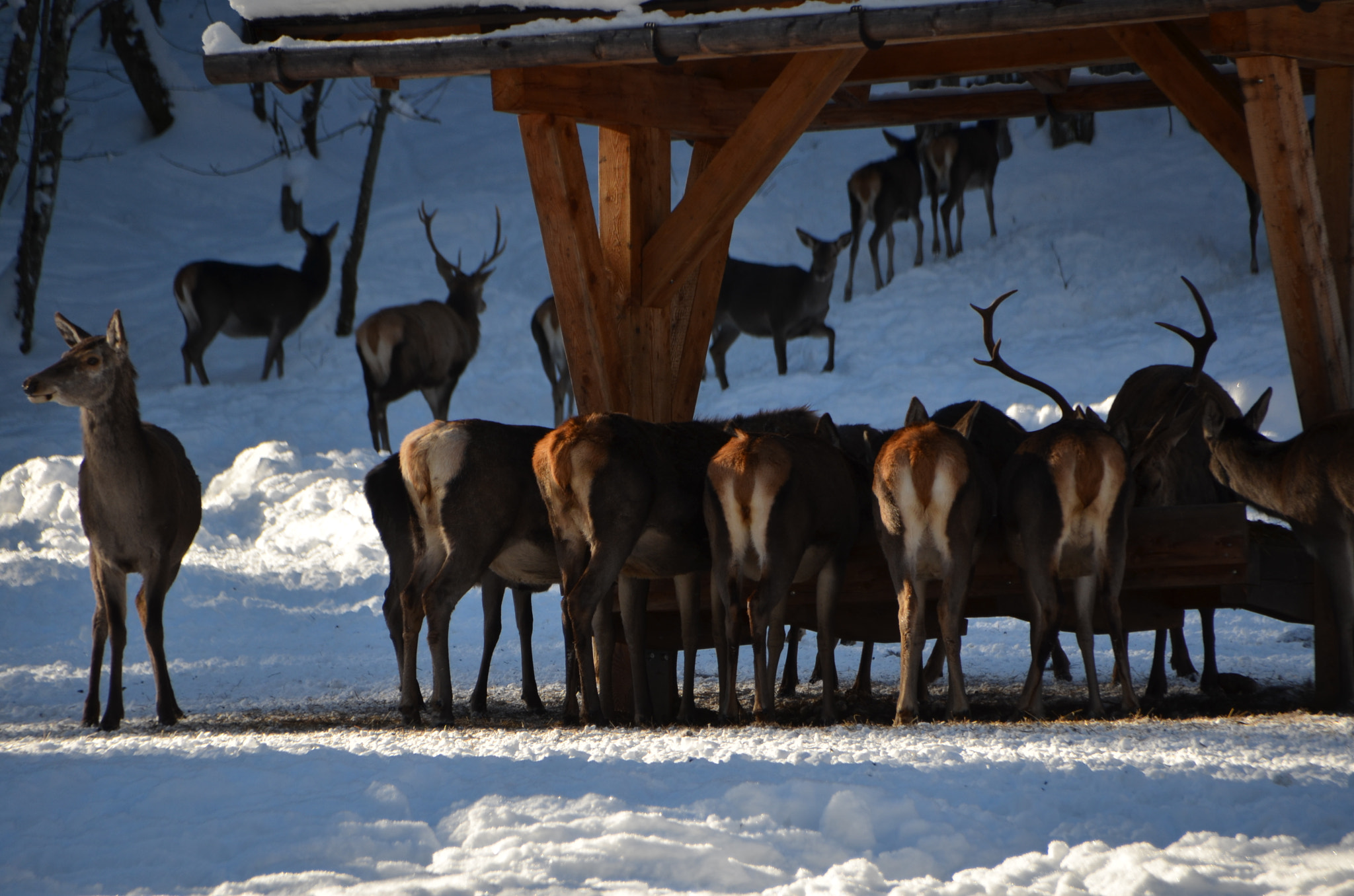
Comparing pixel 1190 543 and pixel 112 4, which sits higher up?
pixel 112 4

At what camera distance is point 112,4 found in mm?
23375

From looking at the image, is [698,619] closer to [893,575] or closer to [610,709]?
[610,709]

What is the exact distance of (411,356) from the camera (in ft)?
50.1

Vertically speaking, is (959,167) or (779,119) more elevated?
(959,167)

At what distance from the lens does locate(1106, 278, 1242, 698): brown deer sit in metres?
6.84

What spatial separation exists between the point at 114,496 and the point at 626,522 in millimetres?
2941

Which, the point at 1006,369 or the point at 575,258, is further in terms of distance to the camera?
the point at 575,258

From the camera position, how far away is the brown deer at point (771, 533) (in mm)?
Answer: 5840

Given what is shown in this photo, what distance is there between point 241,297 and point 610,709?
13.1 meters

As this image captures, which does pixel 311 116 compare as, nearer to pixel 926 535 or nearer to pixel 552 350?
pixel 552 350

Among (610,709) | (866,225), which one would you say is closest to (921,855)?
(610,709)

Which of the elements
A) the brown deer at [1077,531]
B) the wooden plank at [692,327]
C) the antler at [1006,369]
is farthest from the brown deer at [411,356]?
the brown deer at [1077,531]

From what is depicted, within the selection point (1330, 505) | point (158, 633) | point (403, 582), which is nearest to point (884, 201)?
point (403, 582)

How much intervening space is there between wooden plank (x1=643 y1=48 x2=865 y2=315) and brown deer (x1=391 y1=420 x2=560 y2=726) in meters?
1.41
